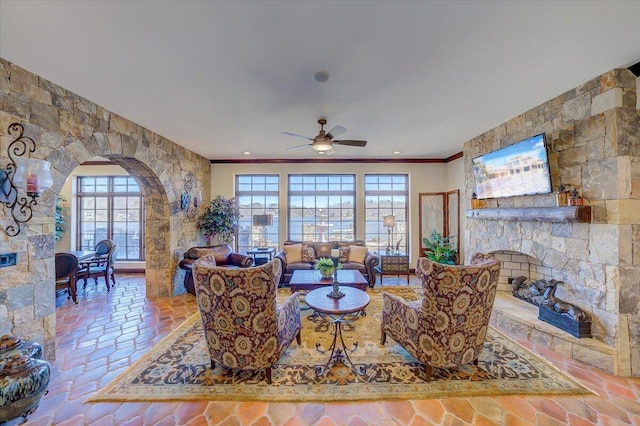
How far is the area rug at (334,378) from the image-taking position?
2.05m

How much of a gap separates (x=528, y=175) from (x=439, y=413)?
2867 millimetres

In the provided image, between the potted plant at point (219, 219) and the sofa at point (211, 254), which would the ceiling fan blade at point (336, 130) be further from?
the potted plant at point (219, 219)

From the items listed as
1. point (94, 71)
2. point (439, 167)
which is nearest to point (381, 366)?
point (94, 71)

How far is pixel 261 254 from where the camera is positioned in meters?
5.66

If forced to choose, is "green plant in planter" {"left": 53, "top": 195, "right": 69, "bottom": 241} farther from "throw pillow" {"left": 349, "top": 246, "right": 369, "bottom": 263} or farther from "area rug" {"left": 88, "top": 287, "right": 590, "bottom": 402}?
"throw pillow" {"left": 349, "top": 246, "right": 369, "bottom": 263}

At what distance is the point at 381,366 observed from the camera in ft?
7.87

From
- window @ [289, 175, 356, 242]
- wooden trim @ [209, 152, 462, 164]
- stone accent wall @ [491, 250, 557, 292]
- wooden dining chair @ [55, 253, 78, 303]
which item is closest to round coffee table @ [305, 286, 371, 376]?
stone accent wall @ [491, 250, 557, 292]

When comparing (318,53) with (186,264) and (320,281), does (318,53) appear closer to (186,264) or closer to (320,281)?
(320,281)

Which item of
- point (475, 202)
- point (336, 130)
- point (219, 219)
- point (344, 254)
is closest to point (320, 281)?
point (344, 254)

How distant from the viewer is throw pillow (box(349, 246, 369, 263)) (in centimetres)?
509

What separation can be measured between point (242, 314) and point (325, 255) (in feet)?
11.2

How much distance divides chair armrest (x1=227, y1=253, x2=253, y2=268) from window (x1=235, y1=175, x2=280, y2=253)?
1.27 m

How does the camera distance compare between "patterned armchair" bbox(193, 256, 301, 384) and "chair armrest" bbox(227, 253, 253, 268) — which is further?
"chair armrest" bbox(227, 253, 253, 268)

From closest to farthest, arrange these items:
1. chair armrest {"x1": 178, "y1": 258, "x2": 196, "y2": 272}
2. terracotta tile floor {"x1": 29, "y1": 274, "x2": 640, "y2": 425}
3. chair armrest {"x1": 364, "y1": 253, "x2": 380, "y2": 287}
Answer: terracotta tile floor {"x1": 29, "y1": 274, "x2": 640, "y2": 425} < chair armrest {"x1": 178, "y1": 258, "x2": 196, "y2": 272} < chair armrest {"x1": 364, "y1": 253, "x2": 380, "y2": 287}
